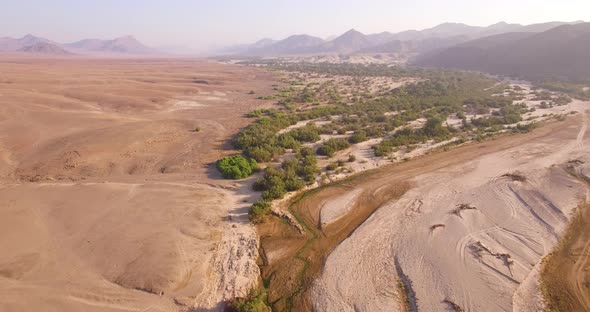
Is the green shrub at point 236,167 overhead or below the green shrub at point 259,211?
overhead

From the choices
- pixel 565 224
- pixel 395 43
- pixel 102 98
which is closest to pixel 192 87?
pixel 102 98

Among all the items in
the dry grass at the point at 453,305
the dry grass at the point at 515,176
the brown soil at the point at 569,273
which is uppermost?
the dry grass at the point at 453,305

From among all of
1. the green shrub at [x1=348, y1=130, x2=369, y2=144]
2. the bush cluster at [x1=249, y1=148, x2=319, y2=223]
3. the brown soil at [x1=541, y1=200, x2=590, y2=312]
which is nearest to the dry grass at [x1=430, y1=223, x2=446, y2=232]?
the brown soil at [x1=541, y1=200, x2=590, y2=312]

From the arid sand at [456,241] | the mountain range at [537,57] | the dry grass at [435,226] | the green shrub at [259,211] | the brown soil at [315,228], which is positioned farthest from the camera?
the mountain range at [537,57]

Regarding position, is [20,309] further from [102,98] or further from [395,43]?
[395,43]

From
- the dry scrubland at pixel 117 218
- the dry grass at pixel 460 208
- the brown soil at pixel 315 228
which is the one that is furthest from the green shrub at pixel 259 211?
the dry grass at pixel 460 208

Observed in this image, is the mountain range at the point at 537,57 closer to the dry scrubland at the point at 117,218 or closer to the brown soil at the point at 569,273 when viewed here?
the brown soil at the point at 569,273

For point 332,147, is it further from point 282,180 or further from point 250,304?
point 250,304
